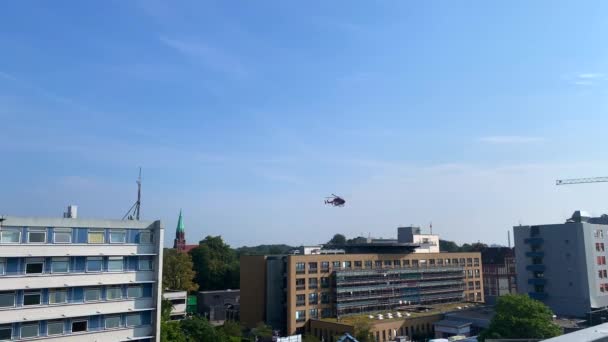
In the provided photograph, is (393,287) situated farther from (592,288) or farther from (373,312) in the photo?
(592,288)

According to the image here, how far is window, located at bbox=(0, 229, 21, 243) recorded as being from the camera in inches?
1331

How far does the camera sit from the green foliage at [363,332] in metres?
65.6

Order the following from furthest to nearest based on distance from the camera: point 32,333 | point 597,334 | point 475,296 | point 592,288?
point 475,296 → point 592,288 → point 32,333 → point 597,334

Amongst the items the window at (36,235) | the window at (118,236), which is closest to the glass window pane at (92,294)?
the window at (118,236)

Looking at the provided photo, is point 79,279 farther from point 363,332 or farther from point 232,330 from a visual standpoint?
point 363,332

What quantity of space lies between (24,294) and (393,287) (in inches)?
2656

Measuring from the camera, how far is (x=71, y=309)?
36000 millimetres

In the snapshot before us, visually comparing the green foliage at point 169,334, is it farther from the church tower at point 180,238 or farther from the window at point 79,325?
the church tower at point 180,238

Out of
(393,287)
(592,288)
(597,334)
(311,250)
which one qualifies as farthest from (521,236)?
(597,334)

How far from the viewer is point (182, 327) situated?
5816 centimetres

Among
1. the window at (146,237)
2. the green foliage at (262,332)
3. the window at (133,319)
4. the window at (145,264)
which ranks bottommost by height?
the green foliage at (262,332)

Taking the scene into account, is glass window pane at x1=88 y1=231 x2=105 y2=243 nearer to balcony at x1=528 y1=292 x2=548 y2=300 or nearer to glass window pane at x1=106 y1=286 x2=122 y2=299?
glass window pane at x1=106 y1=286 x2=122 y2=299

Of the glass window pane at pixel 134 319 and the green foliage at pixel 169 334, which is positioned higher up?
the glass window pane at pixel 134 319

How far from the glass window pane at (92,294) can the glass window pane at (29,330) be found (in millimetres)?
3903
